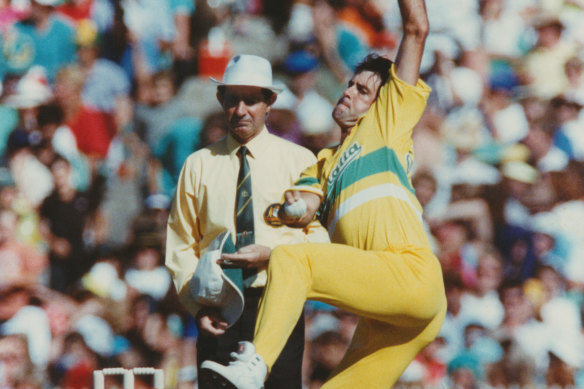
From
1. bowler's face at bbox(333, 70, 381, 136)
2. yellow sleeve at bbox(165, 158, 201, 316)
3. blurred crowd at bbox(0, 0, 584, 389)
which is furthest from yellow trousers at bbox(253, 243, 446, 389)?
blurred crowd at bbox(0, 0, 584, 389)

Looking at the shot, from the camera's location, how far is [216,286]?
5.14 metres

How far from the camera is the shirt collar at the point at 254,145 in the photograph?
568cm

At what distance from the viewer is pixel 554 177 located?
30.2ft

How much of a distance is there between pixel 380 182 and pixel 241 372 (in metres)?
1.12

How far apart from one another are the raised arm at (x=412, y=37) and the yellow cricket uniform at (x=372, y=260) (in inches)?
2.5

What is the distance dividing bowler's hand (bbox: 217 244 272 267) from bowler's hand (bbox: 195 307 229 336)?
0.40 meters

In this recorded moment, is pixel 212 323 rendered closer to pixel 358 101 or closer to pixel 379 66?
pixel 358 101

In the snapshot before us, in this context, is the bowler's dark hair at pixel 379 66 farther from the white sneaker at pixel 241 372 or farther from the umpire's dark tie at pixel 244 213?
→ the white sneaker at pixel 241 372

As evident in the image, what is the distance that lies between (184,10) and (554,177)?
3.78 m

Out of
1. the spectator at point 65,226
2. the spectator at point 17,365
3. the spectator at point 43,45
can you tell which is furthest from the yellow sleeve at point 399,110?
the spectator at point 43,45

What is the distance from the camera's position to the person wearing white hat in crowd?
544 cm

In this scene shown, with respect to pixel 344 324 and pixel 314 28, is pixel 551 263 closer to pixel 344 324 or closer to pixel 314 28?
pixel 344 324

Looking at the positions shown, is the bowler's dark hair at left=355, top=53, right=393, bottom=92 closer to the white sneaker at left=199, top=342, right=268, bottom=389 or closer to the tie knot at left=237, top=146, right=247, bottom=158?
the tie knot at left=237, top=146, right=247, bottom=158

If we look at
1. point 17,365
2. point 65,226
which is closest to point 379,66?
point 17,365
